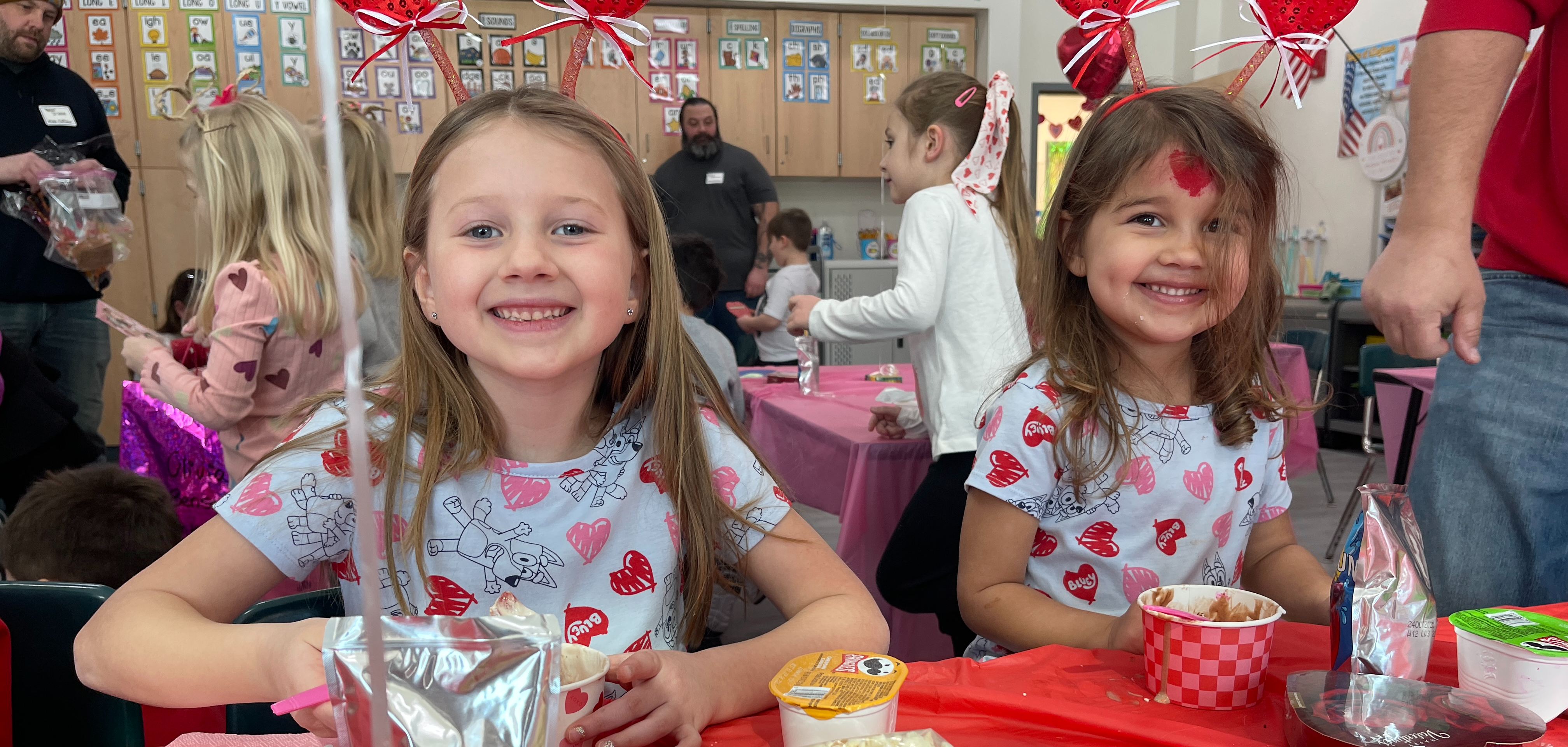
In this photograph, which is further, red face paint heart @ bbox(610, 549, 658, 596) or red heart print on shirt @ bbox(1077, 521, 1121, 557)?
red heart print on shirt @ bbox(1077, 521, 1121, 557)

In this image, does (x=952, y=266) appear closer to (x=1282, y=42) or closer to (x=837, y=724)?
(x=1282, y=42)

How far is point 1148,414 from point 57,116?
12.7ft

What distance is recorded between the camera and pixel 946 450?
2127 mm

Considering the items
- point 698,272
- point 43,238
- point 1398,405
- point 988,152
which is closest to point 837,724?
point 988,152

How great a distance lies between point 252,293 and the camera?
2150 mm

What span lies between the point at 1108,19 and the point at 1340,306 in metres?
4.99

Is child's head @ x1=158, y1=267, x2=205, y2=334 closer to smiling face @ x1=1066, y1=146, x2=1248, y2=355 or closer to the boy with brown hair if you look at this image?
the boy with brown hair

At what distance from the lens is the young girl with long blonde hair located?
2145 millimetres

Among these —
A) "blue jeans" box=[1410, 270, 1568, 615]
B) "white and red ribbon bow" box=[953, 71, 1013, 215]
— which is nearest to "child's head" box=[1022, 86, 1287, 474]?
"blue jeans" box=[1410, 270, 1568, 615]

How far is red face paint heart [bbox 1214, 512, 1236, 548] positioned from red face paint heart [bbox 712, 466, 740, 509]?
62 cm

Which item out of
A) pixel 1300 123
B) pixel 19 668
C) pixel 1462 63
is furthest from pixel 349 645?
pixel 1300 123

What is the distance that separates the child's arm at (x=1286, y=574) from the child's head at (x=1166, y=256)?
0.51 ft

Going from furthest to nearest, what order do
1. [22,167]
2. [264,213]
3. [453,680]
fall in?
1. [22,167]
2. [264,213]
3. [453,680]

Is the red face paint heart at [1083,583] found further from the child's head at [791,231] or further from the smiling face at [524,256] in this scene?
the child's head at [791,231]
